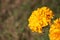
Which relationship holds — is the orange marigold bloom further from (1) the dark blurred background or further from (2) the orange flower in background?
(1) the dark blurred background

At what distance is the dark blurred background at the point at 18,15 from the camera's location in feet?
7.17

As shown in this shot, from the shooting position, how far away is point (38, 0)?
2.30 m

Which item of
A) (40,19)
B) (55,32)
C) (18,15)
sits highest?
(18,15)

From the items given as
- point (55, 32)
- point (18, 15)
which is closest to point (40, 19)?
point (55, 32)

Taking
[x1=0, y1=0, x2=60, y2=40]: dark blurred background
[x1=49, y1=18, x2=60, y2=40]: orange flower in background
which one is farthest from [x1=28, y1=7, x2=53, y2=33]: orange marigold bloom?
[x1=0, y1=0, x2=60, y2=40]: dark blurred background

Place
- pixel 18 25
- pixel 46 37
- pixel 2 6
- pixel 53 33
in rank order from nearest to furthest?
pixel 53 33, pixel 46 37, pixel 18 25, pixel 2 6

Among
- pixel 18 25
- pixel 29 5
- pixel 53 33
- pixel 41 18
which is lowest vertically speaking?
pixel 53 33

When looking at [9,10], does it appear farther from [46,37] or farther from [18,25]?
[46,37]

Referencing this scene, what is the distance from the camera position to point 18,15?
91.1 inches

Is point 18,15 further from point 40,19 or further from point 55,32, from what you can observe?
point 55,32

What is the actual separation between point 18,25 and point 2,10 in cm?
26

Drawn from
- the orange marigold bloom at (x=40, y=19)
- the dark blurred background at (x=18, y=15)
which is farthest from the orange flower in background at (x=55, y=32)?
the dark blurred background at (x=18, y=15)

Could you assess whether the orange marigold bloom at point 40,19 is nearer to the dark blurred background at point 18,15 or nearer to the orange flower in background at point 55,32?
the orange flower in background at point 55,32

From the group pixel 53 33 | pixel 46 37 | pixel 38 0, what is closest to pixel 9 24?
pixel 38 0
